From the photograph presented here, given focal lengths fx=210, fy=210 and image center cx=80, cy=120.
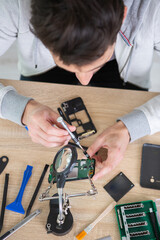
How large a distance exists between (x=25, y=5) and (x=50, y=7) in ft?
1.27

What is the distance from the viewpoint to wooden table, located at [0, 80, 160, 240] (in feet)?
2.47

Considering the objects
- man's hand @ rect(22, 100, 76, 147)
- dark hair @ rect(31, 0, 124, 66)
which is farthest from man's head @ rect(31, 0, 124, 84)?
man's hand @ rect(22, 100, 76, 147)

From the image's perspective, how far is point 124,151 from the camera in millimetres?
829

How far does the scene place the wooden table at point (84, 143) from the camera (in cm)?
75

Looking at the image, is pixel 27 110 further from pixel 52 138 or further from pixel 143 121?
pixel 143 121

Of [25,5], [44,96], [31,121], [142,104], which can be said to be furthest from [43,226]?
[25,5]

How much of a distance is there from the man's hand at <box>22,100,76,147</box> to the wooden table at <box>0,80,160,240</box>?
86 millimetres

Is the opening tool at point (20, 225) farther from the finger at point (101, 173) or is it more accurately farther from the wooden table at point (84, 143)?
the finger at point (101, 173)

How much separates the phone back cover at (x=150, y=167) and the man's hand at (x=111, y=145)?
10 cm

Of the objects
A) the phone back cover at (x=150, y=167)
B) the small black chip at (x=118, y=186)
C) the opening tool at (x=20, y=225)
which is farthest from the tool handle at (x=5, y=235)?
the phone back cover at (x=150, y=167)

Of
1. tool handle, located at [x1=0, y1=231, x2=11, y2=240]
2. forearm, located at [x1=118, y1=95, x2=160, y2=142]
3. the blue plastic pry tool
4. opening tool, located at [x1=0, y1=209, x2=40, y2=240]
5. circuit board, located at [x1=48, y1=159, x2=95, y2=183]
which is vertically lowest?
tool handle, located at [x1=0, y1=231, x2=11, y2=240]

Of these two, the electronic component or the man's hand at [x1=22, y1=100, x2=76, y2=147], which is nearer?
the man's hand at [x1=22, y1=100, x2=76, y2=147]

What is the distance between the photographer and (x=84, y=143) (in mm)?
884

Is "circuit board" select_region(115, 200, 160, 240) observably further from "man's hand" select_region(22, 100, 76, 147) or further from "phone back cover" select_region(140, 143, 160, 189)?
"man's hand" select_region(22, 100, 76, 147)
